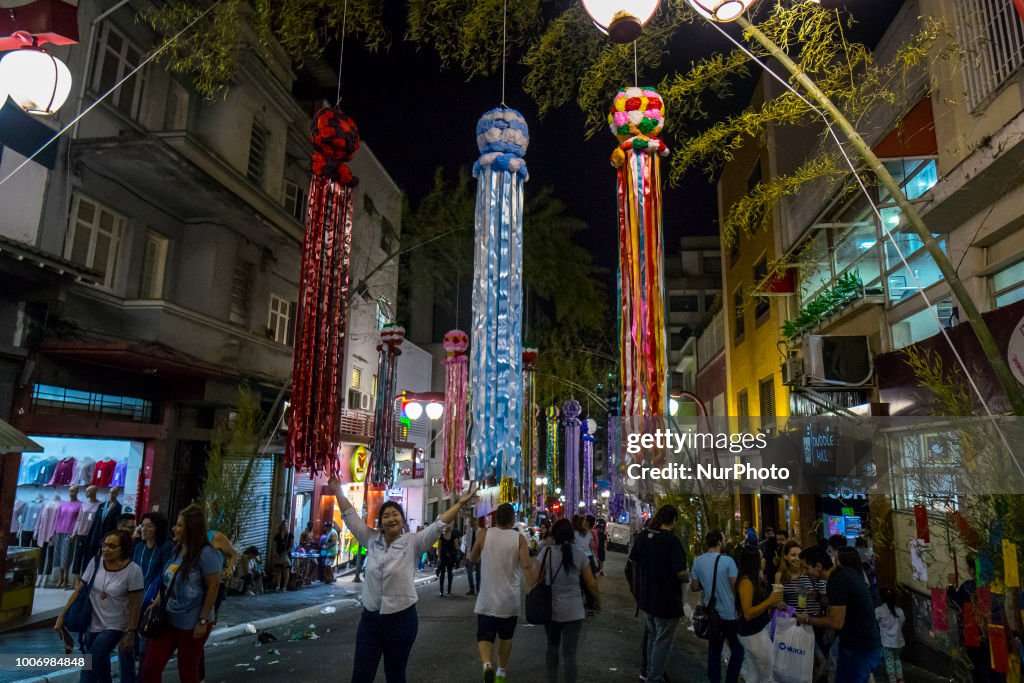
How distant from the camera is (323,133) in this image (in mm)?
7133

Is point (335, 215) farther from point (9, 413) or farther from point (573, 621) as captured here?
point (9, 413)

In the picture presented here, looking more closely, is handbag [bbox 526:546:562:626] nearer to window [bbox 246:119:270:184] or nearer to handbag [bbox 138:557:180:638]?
handbag [bbox 138:557:180:638]

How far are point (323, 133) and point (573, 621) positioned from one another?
5638 millimetres

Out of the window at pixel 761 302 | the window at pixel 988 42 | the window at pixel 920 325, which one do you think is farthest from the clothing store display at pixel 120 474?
the window at pixel 761 302

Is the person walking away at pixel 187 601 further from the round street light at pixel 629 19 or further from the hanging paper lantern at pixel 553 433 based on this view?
the hanging paper lantern at pixel 553 433

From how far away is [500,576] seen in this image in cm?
627

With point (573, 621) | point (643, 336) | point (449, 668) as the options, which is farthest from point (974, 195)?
point (449, 668)

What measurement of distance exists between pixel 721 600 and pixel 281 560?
491 inches

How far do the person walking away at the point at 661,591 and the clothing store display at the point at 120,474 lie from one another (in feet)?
37.7

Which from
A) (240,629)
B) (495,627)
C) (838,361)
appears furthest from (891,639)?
(240,629)

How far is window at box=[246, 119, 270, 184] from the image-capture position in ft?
57.1

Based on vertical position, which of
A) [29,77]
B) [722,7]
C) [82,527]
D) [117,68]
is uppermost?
[117,68]

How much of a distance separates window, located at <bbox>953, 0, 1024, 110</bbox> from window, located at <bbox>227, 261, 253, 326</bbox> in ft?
49.6

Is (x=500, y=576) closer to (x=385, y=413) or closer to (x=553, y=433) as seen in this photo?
(x=385, y=413)
